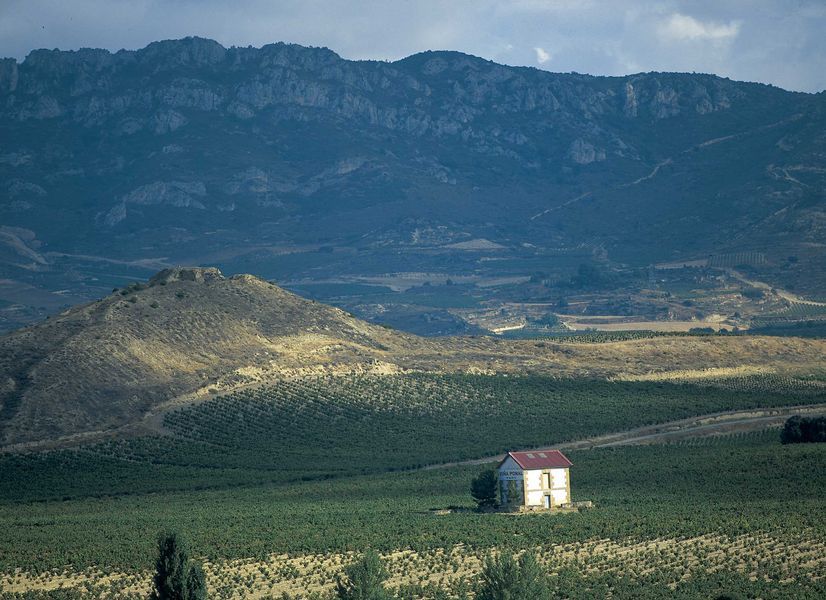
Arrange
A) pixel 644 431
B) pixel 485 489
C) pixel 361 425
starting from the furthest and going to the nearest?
pixel 361 425 → pixel 644 431 → pixel 485 489

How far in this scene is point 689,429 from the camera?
126m

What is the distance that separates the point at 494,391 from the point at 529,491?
4992cm

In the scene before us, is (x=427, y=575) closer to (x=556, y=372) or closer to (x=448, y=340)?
(x=556, y=372)

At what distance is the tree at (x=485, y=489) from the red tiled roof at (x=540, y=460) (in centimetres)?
201

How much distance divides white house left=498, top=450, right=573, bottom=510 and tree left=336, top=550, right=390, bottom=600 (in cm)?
3412

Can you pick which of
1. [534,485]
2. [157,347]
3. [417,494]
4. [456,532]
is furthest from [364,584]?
[157,347]

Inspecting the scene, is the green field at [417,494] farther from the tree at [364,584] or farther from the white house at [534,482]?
the tree at [364,584]

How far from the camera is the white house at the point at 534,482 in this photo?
93.0 meters

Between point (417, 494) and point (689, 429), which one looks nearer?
point (417, 494)

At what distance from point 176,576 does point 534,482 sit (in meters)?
39.3

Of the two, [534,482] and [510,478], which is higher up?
[510,478]

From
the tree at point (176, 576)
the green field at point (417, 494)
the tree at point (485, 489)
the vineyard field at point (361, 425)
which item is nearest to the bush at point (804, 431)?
the green field at point (417, 494)

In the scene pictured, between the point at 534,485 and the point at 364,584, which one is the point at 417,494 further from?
the point at 364,584

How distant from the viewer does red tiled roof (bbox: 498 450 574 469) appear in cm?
9344
